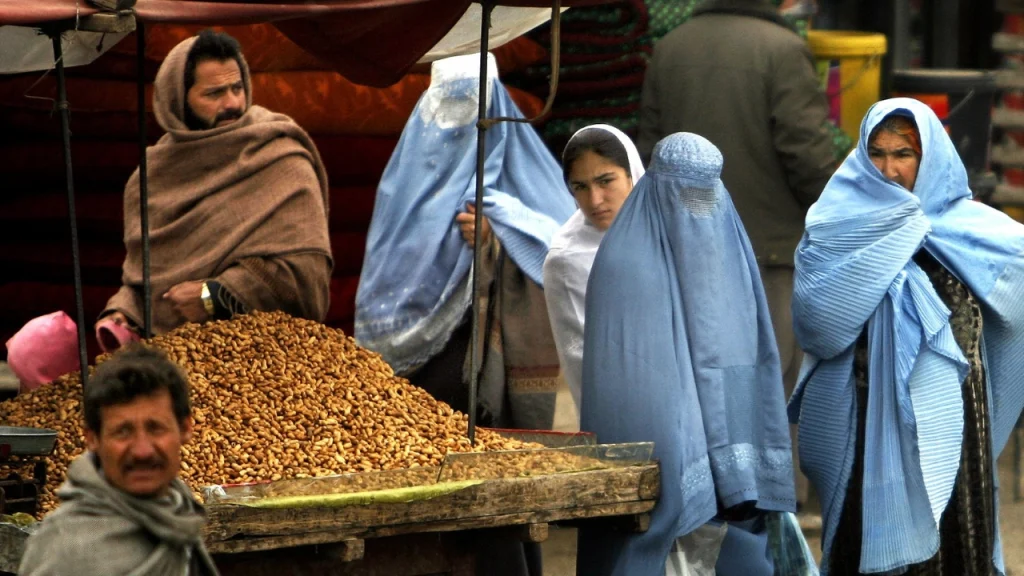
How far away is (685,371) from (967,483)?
0.93 metres

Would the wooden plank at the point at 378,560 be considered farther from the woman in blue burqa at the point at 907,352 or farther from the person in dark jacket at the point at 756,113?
the person in dark jacket at the point at 756,113

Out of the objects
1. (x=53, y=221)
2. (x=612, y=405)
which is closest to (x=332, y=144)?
(x=53, y=221)

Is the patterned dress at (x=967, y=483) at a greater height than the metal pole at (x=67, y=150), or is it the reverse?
the metal pole at (x=67, y=150)

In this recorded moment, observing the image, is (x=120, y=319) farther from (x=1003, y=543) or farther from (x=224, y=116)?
(x=1003, y=543)

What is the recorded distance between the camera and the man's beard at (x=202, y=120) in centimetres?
446

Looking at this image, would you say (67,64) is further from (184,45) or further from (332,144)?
(332,144)

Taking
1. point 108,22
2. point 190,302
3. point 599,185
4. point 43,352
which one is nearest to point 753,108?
point 599,185

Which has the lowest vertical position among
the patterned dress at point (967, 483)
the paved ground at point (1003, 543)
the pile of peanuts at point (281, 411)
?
the paved ground at point (1003, 543)

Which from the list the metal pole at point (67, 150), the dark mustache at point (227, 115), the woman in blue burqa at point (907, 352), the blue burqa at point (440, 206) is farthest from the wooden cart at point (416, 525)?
the dark mustache at point (227, 115)

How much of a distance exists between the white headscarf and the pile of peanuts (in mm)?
713

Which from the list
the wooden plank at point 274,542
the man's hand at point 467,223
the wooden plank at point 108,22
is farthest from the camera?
the man's hand at point 467,223

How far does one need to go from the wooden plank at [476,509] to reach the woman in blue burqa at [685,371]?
15 centimetres

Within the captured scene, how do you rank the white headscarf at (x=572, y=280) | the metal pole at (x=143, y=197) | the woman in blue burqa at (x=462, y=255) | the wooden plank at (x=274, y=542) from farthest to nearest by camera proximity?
the woman in blue burqa at (x=462, y=255)
the white headscarf at (x=572, y=280)
the metal pole at (x=143, y=197)
the wooden plank at (x=274, y=542)

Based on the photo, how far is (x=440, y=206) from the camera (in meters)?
5.04
